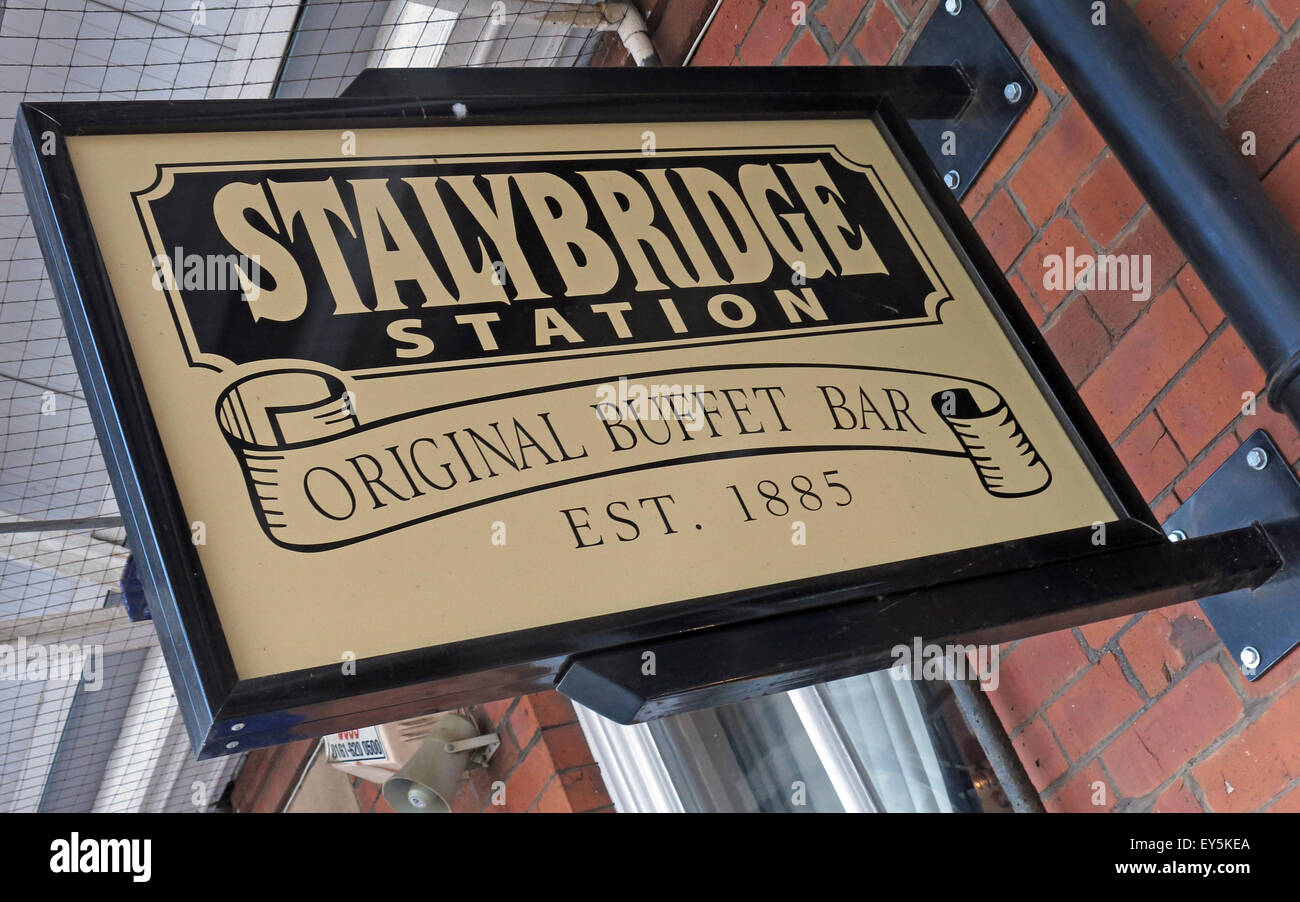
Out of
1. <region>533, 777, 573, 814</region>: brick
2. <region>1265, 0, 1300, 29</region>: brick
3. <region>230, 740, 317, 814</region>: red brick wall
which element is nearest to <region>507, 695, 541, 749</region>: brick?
<region>533, 777, 573, 814</region>: brick

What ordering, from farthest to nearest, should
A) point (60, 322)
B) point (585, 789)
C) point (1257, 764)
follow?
point (585, 789), point (60, 322), point (1257, 764)

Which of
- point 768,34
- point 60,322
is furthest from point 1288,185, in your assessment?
point 60,322

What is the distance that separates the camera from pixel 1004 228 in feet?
4.92

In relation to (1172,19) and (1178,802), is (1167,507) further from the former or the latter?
(1172,19)

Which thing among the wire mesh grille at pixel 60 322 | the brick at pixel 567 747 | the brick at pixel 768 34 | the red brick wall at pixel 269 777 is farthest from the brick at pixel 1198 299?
the red brick wall at pixel 269 777

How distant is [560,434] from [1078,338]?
830mm

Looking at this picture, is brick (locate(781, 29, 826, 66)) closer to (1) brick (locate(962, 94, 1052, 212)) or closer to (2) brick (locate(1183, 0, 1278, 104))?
(1) brick (locate(962, 94, 1052, 212))

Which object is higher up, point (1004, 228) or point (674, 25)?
point (674, 25)

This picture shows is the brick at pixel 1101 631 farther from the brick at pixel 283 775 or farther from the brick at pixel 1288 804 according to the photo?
the brick at pixel 283 775

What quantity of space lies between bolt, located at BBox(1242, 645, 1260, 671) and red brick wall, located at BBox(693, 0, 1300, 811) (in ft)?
0.07

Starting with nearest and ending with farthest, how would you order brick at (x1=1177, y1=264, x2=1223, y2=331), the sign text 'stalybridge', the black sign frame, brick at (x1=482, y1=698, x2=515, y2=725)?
the black sign frame
the sign text 'stalybridge'
brick at (x1=1177, y1=264, x2=1223, y2=331)
brick at (x1=482, y1=698, x2=515, y2=725)

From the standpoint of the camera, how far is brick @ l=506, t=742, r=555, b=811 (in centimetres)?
245

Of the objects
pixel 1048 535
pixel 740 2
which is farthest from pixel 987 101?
pixel 1048 535
